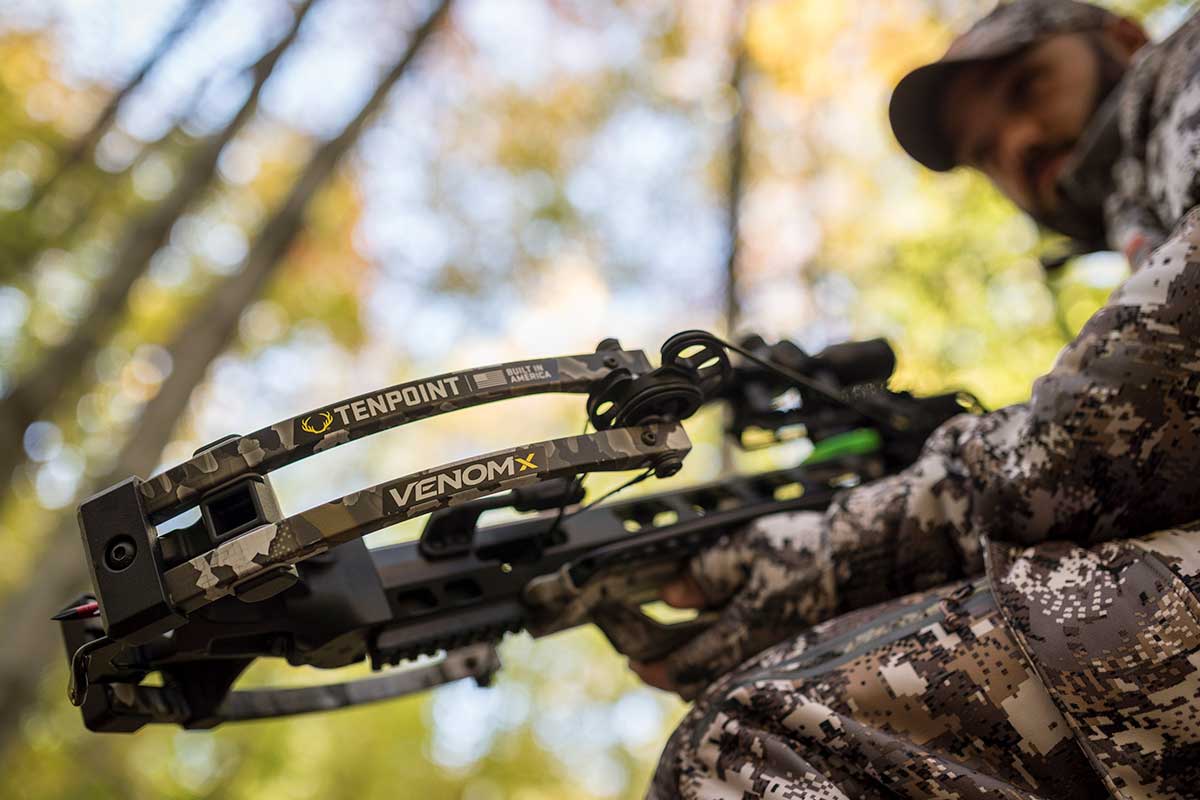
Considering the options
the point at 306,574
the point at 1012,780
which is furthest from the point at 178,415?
the point at 1012,780

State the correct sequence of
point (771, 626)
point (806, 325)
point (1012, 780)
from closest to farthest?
point (1012, 780) < point (771, 626) < point (806, 325)

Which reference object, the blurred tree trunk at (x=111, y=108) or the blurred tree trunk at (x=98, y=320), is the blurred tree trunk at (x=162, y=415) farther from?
the blurred tree trunk at (x=111, y=108)

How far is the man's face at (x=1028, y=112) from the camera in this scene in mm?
3023

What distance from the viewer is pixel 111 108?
1045cm

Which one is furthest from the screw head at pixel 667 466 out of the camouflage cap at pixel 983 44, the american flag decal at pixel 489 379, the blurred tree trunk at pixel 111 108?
the blurred tree trunk at pixel 111 108

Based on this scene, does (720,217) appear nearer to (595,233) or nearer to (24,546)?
(595,233)

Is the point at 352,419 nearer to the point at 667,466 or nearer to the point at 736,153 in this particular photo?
the point at 667,466

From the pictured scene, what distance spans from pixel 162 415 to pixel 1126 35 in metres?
5.43

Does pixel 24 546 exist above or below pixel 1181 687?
above

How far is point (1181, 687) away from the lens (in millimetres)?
1349

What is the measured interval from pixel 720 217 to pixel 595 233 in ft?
5.84

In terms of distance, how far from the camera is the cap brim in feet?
Answer: 10.5

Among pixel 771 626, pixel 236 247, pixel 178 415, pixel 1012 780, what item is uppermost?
pixel 236 247

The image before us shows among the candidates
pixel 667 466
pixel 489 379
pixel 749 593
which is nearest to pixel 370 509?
pixel 489 379
